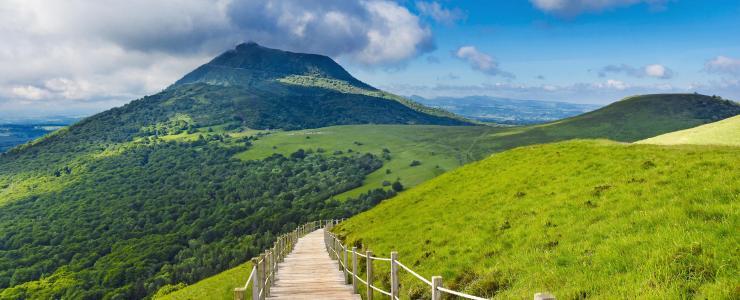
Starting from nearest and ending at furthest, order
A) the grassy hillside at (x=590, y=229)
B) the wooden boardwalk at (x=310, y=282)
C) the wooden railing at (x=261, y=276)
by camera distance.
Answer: the grassy hillside at (x=590, y=229) < the wooden railing at (x=261, y=276) < the wooden boardwalk at (x=310, y=282)

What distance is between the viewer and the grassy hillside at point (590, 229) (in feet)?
37.5

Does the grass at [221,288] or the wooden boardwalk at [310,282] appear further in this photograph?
the grass at [221,288]

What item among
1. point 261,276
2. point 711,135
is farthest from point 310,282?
point 711,135

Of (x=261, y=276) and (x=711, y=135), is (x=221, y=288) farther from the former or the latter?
(x=711, y=135)

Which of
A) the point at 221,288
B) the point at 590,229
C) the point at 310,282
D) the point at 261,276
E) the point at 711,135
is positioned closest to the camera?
the point at 590,229

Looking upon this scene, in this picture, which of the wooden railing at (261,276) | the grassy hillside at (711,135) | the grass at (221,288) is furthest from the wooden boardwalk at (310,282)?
the grassy hillside at (711,135)

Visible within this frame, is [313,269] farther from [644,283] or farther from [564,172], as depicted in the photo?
[644,283]

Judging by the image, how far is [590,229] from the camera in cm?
1755

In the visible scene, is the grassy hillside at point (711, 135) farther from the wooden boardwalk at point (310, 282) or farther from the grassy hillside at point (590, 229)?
the wooden boardwalk at point (310, 282)

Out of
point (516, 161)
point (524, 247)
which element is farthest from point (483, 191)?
point (524, 247)

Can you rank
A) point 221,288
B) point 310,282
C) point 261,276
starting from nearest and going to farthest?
point 261,276, point 310,282, point 221,288

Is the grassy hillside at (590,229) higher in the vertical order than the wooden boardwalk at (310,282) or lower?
higher

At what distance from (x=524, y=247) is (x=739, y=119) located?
1474 inches

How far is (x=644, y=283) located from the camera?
10.5 metres
